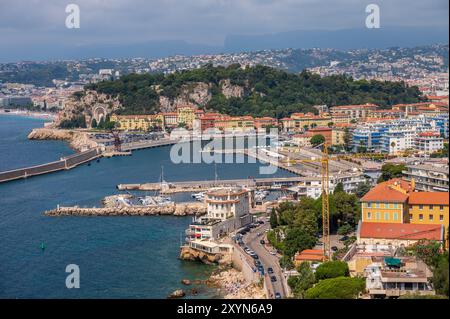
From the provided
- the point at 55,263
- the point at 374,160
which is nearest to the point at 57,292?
the point at 55,263

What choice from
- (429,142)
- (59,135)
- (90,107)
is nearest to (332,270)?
(429,142)

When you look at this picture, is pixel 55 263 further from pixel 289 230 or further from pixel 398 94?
pixel 398 94

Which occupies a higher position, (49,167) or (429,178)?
(429,178)

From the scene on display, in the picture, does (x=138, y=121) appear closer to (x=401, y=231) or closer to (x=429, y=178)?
(x=429, y=178)

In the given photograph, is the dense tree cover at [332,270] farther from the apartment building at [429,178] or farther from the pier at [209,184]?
the pier at [209,184]

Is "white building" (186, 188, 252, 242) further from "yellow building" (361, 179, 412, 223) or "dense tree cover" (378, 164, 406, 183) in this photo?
"dense tree cover" (378, 164, 406, 183)

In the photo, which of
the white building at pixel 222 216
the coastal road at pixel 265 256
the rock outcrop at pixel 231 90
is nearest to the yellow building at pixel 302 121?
the rock outcrop at pixel 231 90
